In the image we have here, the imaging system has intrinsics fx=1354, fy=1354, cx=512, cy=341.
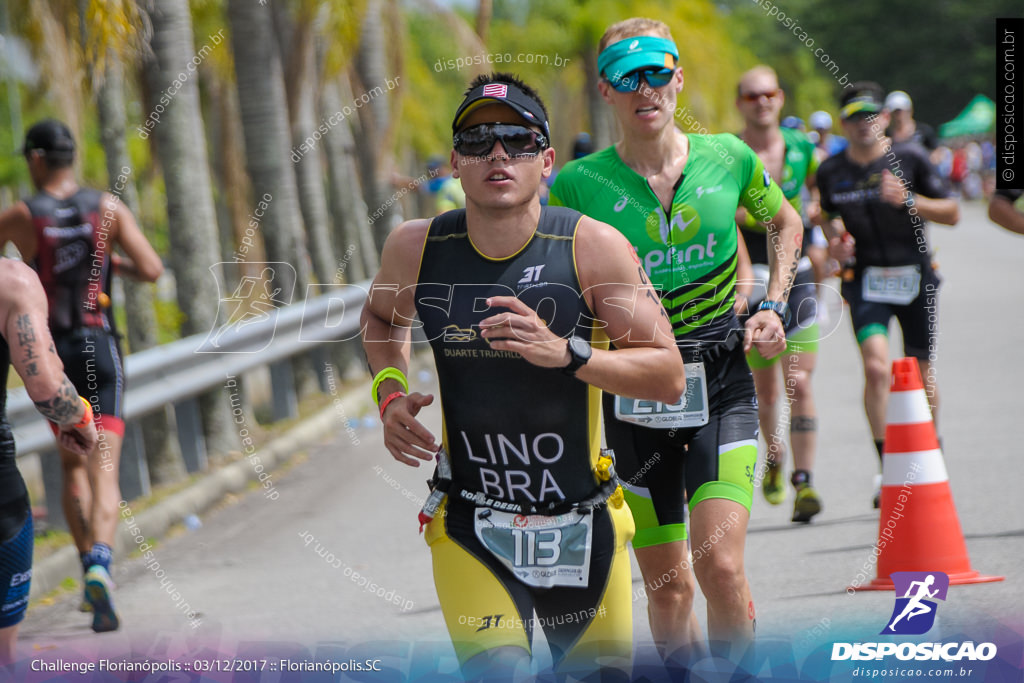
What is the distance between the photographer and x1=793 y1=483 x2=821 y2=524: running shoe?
746 centimetres

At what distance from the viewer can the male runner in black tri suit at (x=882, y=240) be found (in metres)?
7.80

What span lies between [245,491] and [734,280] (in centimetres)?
534

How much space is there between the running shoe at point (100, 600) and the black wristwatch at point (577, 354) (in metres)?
3.47

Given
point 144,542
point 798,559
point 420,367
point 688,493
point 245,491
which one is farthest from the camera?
point 420,367

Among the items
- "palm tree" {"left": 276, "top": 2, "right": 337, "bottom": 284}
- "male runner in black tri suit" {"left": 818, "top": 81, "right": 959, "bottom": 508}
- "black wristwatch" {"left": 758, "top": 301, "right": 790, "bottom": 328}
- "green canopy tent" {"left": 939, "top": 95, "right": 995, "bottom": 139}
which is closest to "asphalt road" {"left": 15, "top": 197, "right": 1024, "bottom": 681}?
"male runner in black tri suit" {"left": 818, "top": 81, "right": 959, "bottom": 508}

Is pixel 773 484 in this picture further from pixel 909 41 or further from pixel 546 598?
pixel 909 41

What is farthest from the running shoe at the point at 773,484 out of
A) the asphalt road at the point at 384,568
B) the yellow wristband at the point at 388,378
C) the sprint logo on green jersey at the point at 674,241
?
the yellow wristband at the point at 388,378

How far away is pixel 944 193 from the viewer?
26.4 ft

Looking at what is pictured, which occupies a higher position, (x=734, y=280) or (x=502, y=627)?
(x=734, y=280)

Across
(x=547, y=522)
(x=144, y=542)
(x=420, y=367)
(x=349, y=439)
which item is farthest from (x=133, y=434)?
(x=420, y=367)

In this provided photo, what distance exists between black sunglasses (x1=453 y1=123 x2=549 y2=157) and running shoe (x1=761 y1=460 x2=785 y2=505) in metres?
4.44

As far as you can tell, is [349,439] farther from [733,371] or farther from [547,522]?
[547,522]

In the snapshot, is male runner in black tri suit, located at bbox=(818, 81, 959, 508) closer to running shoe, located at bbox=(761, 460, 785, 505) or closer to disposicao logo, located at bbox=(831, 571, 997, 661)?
running shoe, located at bbox=(761, 460, 785, 505)

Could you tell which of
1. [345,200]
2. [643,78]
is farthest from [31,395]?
[345,200]
